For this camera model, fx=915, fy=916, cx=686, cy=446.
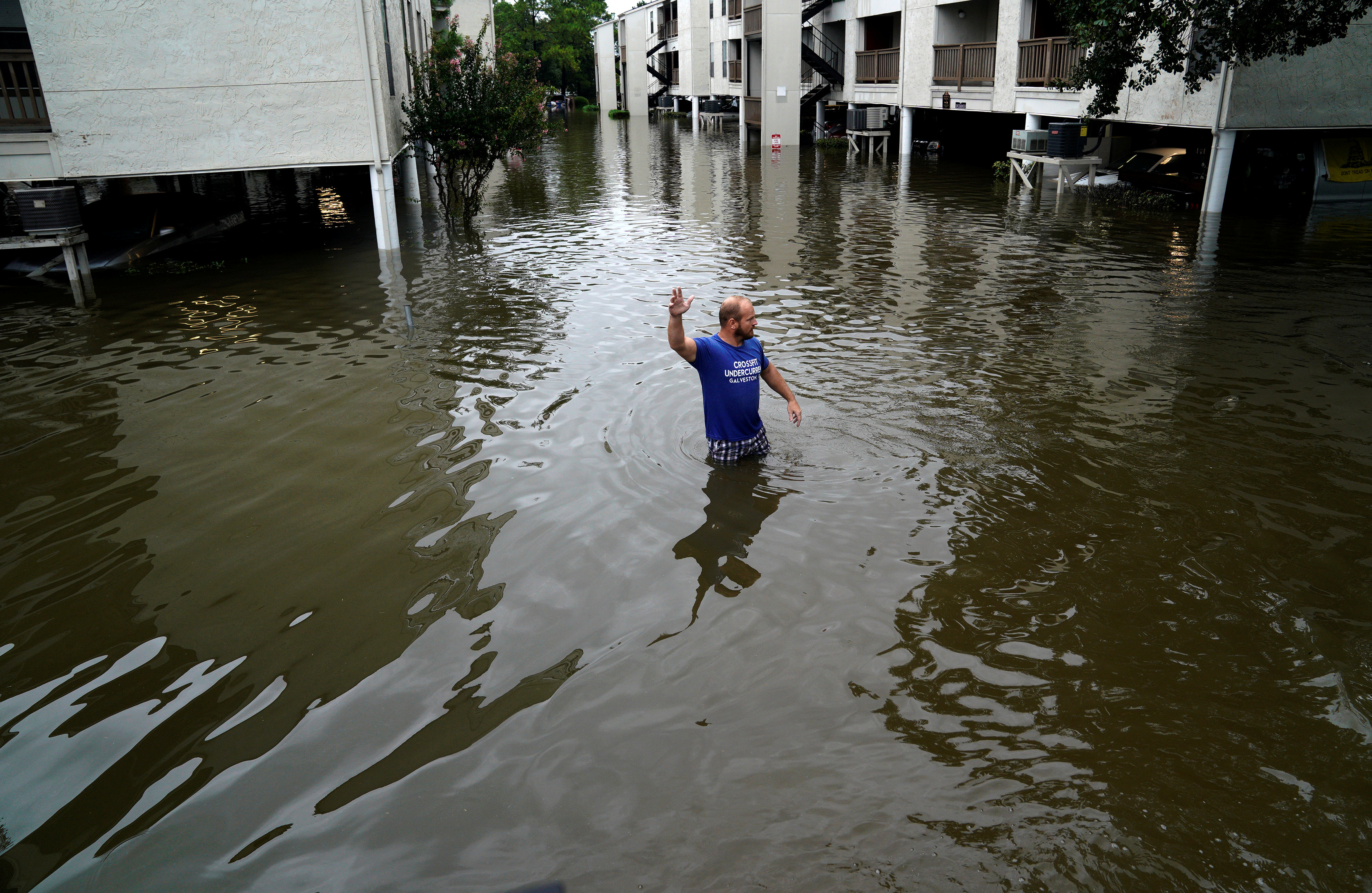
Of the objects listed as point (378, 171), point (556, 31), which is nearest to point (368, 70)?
point (378, 171)

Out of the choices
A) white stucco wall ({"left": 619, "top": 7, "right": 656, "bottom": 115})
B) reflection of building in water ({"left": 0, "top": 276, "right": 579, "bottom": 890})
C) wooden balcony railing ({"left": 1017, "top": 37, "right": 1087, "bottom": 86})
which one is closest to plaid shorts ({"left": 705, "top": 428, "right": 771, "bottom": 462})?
reflection of building in water ({"left": 0, "top": 276, "right": 579, "bottom": 890})

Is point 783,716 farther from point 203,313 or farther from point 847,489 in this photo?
point 203,313

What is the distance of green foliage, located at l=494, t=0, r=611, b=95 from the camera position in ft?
298

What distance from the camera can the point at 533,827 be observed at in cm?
400

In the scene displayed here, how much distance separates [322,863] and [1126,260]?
49.3 feet

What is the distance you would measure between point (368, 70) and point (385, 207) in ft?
7.67

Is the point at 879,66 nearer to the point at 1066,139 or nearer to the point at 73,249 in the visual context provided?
the point at 1066,139

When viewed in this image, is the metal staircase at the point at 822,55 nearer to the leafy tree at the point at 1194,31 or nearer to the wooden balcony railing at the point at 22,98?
the leafy tree at the point at 1194,31

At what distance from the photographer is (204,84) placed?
1406 cm

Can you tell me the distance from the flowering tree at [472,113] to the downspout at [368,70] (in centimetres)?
335

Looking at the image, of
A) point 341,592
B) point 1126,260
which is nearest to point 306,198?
point 1126,260

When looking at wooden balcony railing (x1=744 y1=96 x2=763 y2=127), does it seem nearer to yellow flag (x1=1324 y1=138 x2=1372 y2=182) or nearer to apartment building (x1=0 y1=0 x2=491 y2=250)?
yellow flag (x1=1324 y1=138 x2=1372 y2=182)

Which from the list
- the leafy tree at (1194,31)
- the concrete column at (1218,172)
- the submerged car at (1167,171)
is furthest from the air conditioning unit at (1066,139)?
the leafy tree at (1194,31)

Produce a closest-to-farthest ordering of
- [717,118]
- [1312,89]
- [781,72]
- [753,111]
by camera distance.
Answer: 1. [1312,89]
2. [781,72]
3. [753,111]
4. [717,118]
